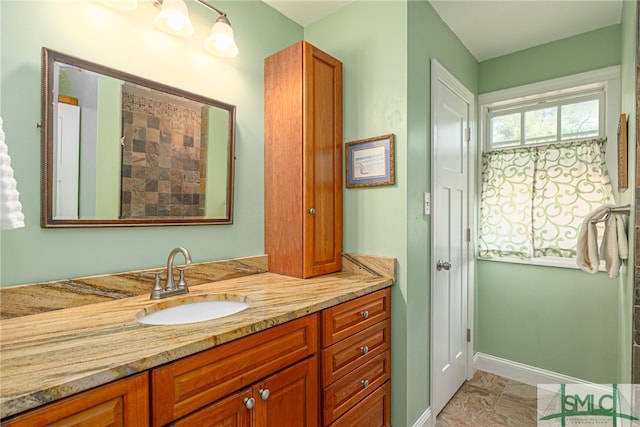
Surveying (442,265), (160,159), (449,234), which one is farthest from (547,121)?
(160,159)

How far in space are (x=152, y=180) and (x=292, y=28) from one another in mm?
1388

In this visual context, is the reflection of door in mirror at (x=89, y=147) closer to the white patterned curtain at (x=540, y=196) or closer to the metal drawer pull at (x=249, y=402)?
the metal drawer pull at (x=249, y=402)

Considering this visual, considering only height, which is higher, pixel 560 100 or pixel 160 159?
pixel 560 100

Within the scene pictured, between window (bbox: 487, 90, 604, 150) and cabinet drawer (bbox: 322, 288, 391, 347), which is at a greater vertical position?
window (bbox: 487, 90, 604, 150)

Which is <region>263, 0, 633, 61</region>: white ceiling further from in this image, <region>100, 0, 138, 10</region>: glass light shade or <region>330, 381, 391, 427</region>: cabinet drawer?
<region>330, 381, 391, 427</region>: cabinet drawer

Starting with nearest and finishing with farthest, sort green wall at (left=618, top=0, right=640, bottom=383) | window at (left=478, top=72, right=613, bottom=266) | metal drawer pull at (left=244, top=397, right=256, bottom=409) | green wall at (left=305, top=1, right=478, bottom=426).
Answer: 1. metal drawer pull at (left=244, top=397, right=256, bottom=409)
2. green wall at (left=618, top=0, right=640, bottom=383)
3. green wall at (left=305, top=1, right=478, bottom=426)
4. window at (left=478, top=72, right=613, bottom=266)

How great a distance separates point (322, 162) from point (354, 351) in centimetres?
100

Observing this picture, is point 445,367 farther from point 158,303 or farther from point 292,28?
point 292,28

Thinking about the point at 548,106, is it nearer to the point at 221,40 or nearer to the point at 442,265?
the point at 442,265

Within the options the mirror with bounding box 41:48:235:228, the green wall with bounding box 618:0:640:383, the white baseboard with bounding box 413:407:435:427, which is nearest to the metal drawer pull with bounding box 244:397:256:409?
the mirror with bounding box 41:48:235:228

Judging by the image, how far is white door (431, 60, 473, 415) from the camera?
194cm

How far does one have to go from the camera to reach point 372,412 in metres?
1.60

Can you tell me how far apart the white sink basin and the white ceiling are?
1746 millimetres

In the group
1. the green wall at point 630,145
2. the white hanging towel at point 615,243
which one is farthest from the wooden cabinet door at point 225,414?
the white hanging towel at point 615,243
